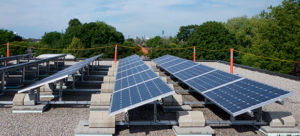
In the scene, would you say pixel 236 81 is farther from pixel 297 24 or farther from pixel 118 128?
pixel 297 24

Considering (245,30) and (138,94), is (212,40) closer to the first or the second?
(245,30)

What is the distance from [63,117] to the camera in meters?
8.25

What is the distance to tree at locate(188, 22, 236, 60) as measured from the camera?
4994 cm

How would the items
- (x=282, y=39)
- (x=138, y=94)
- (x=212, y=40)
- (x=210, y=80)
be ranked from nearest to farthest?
(x=138, y=94) < (x=210, y=80) < (x=282, y=39) < (x=212, y=40)

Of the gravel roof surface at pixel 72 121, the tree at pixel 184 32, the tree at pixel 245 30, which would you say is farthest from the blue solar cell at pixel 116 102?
the tree at pixel 184 32

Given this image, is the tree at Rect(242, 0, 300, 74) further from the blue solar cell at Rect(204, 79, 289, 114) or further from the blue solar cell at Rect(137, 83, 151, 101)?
the blue solar cell at Rect(137, 83, 151, 101)

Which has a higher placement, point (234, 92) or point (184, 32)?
point (184, 32)

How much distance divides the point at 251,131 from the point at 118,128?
159 inches

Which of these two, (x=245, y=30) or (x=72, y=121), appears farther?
(x=245, y=30)

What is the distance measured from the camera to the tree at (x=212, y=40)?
164ft

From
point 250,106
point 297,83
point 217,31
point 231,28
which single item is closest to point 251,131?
point 250,106

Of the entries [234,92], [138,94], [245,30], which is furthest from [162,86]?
[245,30]

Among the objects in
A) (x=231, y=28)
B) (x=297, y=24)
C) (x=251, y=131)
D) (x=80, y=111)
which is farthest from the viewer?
(x=231, y=28)

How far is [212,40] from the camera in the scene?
52.6 meters
